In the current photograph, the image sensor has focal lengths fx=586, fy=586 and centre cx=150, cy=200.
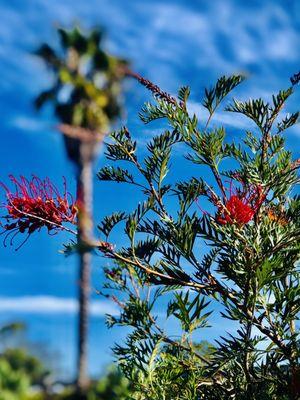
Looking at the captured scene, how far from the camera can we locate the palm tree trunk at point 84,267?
0.56 metres

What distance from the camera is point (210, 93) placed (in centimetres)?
252

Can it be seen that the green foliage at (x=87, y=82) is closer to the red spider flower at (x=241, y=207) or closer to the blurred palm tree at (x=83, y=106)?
the blurred palm tree at (x=83, y=106)

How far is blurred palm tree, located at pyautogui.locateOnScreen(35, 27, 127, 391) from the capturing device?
59cm

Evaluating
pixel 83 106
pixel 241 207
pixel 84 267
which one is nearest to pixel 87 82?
pixel 83 106

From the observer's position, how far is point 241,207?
2.20m

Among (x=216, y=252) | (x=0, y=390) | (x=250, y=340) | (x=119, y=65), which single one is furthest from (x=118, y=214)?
(x=0, y=390)

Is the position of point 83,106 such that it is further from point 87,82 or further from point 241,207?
point 241,207

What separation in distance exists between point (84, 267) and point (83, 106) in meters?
0.19

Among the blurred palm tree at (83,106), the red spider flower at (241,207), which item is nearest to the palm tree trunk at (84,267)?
the blurred palm tree at (83,106)

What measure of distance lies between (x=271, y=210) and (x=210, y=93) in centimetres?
58

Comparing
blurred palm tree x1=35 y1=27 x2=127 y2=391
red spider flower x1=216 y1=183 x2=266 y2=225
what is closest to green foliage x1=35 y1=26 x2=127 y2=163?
blurred palm tree x1=35 y1=27 x2=127 y2=391

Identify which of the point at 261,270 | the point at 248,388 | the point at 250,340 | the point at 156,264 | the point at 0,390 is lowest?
the point at 0,390

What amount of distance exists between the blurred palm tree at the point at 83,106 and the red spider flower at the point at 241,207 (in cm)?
150

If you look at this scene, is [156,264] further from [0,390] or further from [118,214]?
[0,390]
